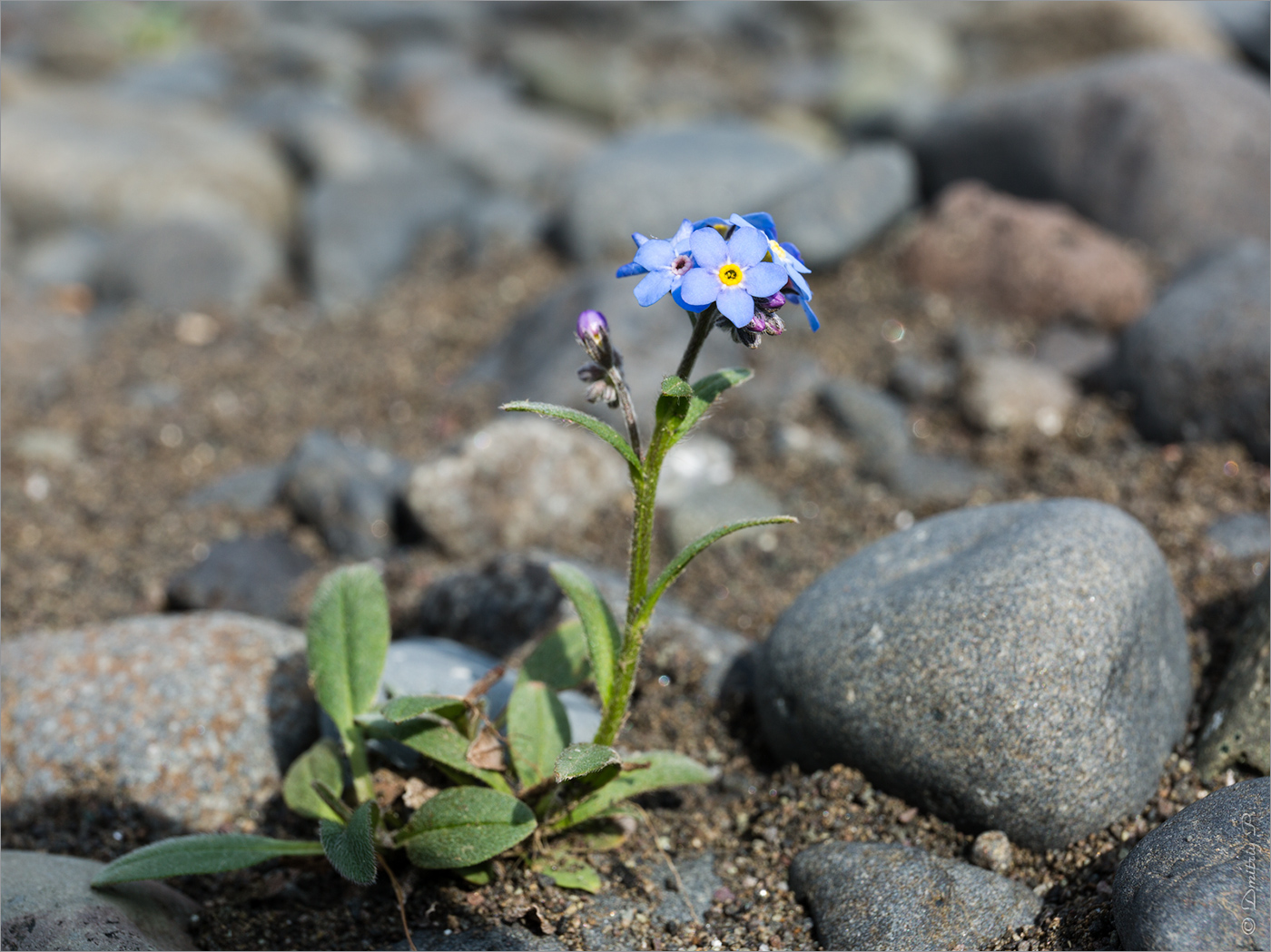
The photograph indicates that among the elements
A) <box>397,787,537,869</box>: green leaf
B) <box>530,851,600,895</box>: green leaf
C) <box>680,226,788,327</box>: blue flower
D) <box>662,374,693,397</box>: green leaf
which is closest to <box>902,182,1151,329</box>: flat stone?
<box>680,226,788,327</box>: blue flower

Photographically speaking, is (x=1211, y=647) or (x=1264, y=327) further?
(x=1264, y=327)

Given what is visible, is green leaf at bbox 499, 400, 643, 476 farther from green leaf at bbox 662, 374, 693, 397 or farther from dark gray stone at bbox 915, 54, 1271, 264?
dark gray stone at bbox 915, 54, 1271, 264

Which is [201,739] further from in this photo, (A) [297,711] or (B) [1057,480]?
(B) [1057,480]

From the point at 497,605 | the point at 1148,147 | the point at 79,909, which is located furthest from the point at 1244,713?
the point at 1148,147

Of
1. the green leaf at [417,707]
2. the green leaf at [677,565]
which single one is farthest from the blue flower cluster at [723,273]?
the green leaf at [417,707]

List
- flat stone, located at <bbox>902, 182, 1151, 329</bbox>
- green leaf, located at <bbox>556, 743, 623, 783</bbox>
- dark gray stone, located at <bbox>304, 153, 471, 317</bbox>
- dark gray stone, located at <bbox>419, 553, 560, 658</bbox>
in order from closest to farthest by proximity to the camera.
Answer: green leaf, located at <bbox>556, 743, 623, 783</bbox> < dark gray stone, located at <bbox>419, 553, 560, 658</bbox> < flat stone, located at <bbox>902, 182, 1151, 329</bbox> < dark gray stone, located at <bbox>304, 153, 471, 317</bbox>

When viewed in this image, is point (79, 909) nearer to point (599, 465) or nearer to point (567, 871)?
point (567, 871)

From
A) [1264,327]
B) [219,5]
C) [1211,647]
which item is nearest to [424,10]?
[219,5]
